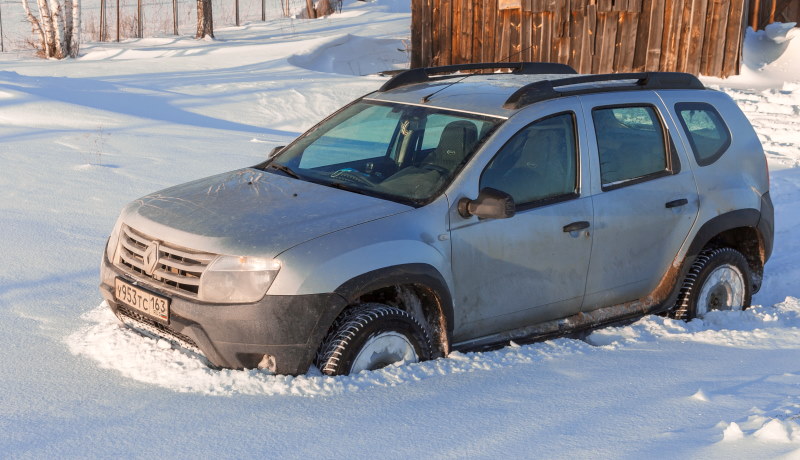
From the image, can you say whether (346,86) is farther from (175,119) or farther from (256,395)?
(256,395)

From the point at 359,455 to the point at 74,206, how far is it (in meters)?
5.04

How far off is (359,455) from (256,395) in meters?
0.73

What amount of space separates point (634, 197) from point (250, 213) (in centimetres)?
229

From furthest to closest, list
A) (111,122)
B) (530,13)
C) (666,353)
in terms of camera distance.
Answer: (530,13)
(111,122)
(666,353)

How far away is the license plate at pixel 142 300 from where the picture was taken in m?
4.41

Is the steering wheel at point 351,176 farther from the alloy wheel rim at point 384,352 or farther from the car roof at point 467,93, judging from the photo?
the alloy wheel rim at point 384,352

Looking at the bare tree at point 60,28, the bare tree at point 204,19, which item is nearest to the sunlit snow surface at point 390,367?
the bare tree at point 60,28

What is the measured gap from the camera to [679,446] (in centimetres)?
378

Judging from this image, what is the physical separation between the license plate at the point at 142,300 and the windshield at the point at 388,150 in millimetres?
1183

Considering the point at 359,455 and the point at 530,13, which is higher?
the point at 530,13

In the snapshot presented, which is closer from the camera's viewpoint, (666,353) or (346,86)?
(666,353)

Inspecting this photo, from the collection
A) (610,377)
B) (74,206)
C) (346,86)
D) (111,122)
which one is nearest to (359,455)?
(610,377)

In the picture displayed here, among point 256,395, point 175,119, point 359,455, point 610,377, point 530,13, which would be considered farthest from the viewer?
point 530,13

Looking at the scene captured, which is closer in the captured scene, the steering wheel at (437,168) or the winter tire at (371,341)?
the winter tire at (371,341)
